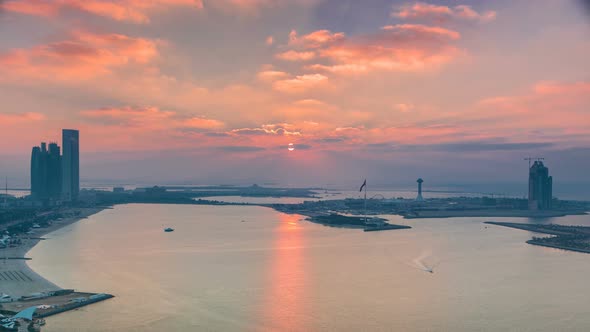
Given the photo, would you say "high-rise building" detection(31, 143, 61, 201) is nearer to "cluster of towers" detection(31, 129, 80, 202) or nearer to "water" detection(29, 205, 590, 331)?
"cluster of towers" detection(31, 129, 80, 202)

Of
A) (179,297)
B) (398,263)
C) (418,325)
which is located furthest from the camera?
(398,263)

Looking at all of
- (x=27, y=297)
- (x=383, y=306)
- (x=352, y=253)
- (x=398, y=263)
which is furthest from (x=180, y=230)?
(x=383, y=306)

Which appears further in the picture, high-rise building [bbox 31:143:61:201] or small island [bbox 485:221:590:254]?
high-rise building [bbox 31:143:61:201]

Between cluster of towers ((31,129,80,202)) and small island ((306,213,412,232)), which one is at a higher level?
cluster of towers ((31,129,80,202))

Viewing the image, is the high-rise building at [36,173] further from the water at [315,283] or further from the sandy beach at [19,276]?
the sandy beach at [19,276]

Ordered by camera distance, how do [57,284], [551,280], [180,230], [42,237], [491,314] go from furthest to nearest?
[180,230], [42,237], [551,280], [57,284], [491,314]

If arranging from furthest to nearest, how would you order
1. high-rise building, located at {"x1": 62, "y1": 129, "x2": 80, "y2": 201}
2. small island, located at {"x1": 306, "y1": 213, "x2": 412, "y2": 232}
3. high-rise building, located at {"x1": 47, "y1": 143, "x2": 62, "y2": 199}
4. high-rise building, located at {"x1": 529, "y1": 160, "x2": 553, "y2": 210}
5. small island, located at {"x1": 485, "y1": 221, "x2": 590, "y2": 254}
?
high-rise building, located at {"x1": 62, "y1": 129, "x2": 80, "y2": 201} < high-rise building, located at {"x1": 47, "y1": 143, "x2": 62, "y2": 199} < high-rise building, located at {"x1": 529, "y1": 160, "x2": 553, "y2": 210} < small island, located at {"x1": 306, "y1": 213, "x2": 412, "y2": 232} < small island, located at {"x1": 485, "y1": 221, "x2": 590, "y2": 254}

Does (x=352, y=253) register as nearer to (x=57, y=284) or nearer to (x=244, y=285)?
(x=244, y=285)

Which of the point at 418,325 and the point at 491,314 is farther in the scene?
the point at 491,314

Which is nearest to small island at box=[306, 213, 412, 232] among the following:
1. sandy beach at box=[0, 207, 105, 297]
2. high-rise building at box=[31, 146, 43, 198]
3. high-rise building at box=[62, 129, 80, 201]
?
sandy beach at box=[0, 207, 105, 297]
